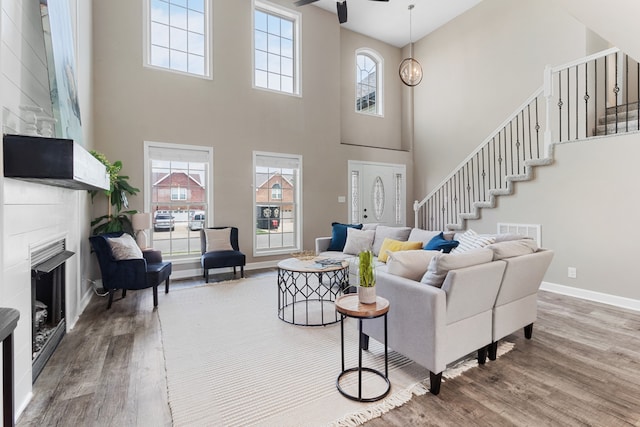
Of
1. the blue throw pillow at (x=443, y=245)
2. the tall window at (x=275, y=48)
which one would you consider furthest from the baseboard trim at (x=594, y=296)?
the tall window at (x=275, y=48)

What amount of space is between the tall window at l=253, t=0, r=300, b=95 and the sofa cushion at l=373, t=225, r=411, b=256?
3470 mm

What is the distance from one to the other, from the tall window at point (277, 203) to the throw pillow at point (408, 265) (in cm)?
399

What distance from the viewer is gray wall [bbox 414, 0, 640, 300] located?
150 inches

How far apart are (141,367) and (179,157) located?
12.2 feet

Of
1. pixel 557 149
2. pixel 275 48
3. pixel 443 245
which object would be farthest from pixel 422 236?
pixel 275 48

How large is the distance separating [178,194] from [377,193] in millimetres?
4365

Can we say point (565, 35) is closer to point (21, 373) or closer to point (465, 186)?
point (465, 186)

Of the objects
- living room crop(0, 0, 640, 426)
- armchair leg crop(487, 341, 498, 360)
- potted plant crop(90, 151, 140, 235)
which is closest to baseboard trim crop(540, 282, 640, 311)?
living room crop(0, 0, 640, 426)

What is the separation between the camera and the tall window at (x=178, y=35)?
17.0 feet

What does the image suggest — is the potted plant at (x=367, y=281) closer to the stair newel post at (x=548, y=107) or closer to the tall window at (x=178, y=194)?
the stair newel post at (x=548, y=107)

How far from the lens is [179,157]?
5309mm

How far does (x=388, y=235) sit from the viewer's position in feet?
15.0

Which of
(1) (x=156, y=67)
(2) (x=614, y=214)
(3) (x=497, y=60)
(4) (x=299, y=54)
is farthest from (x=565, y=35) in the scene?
(1) (x=156, y=67)

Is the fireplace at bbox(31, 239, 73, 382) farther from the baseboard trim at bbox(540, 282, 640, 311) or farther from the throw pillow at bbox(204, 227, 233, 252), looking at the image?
the baseboard trim at bbox(540, 282, 640, 311)
